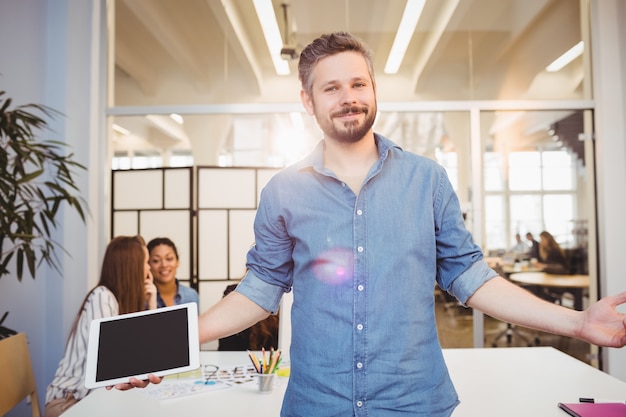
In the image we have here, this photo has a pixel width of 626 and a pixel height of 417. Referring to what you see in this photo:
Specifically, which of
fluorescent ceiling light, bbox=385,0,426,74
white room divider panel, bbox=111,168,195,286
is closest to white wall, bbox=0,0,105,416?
white room divider panel, bbox=111,168,195,286

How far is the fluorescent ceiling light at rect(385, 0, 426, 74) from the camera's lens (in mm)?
4145

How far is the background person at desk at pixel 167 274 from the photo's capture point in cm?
382

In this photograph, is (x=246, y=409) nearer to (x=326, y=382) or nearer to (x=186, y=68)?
(x=326, y=382)

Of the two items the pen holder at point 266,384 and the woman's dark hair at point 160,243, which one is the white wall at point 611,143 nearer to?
the pen holder at point 266,384

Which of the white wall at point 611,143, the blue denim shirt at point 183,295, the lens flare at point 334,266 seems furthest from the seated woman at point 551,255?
the lens flare at point 334,266

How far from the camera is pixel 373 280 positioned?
4.02ft

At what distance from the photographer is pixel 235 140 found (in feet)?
13.6

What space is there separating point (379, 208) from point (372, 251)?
112mm

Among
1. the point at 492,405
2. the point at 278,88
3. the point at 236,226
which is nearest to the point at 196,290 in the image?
the point at 236,226

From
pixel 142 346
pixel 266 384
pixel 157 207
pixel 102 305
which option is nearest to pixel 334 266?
pixel 142 346

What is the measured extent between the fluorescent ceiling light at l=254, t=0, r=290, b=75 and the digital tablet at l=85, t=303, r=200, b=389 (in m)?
3.19

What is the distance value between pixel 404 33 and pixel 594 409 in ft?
10.9

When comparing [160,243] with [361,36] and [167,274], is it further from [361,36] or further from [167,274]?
[361,36]

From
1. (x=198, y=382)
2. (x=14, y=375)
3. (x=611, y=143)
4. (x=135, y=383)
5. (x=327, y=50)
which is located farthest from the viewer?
(x=611, y=143)
